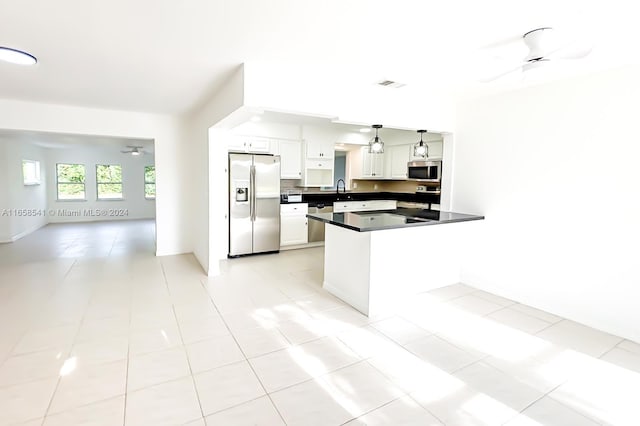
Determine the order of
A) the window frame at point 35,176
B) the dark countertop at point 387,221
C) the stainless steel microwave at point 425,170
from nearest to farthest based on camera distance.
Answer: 1. the dark countertop at point 387,221
2. the stainless steel microwave at point 425,170
3. the window frame at point 35,176

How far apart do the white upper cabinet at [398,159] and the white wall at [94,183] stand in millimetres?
7356

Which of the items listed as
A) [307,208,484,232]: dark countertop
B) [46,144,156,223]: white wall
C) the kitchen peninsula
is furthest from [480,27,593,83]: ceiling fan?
[46,144,156,223]: white wall

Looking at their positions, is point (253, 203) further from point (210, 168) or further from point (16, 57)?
point (16, 57)

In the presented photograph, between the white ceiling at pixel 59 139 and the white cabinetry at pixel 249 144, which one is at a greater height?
the white ceiling at pixel 59 139

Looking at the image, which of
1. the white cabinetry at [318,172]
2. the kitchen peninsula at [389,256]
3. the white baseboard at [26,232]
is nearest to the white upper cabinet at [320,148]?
the white cabinetry at [318,172]

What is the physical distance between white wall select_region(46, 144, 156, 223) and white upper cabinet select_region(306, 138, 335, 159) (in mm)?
6018

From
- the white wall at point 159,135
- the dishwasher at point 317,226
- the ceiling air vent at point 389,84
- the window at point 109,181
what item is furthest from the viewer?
the window at point 109,181

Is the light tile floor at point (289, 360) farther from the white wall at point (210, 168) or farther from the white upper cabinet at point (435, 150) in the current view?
the white upper cabinet at point (435, 150)

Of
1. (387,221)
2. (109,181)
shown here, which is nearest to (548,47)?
(387,221)

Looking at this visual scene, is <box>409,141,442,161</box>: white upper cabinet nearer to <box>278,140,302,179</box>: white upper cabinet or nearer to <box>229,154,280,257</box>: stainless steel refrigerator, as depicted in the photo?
<box>278,140,302,179</box>: white upper cabinet

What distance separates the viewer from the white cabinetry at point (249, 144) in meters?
5.32

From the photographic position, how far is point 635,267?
2713 mm

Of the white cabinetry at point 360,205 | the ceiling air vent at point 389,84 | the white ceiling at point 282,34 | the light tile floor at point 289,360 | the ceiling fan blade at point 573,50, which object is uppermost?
the ceiling air vent at point 389,84

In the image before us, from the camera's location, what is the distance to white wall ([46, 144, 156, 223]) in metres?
9.02
